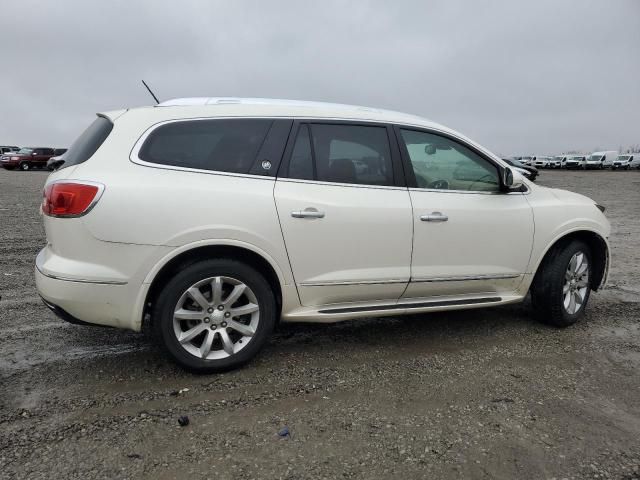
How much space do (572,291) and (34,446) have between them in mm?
4125

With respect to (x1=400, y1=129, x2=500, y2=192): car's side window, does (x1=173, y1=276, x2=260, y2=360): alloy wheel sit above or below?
below

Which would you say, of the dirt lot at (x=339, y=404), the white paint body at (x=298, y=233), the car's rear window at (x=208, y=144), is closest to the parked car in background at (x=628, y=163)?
the dirt lot at (x=339, y=404)

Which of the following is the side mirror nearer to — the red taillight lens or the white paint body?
the white paint body

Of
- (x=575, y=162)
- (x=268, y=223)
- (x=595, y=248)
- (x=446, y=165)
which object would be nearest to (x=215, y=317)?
(x=268, y=223)

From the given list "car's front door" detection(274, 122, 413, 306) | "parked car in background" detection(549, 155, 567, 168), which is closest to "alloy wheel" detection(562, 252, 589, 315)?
"car's front door" detection(274, 122, 413, 306)

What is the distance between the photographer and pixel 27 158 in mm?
34750

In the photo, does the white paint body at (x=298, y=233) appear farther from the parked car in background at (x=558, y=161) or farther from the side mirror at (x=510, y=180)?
the parked car in background at (x=558, y=161)

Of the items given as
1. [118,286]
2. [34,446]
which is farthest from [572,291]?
[34,446]

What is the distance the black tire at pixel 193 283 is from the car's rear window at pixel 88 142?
3.07 feet

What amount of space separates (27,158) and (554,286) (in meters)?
38.6

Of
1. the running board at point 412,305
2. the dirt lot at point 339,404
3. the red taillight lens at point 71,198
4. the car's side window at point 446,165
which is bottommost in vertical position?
the dirt lot at point 339,404

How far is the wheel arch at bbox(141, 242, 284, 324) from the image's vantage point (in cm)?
300

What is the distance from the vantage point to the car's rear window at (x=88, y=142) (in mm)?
3043

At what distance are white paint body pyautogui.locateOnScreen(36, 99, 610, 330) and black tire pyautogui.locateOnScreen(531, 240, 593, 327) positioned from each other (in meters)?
0.16
